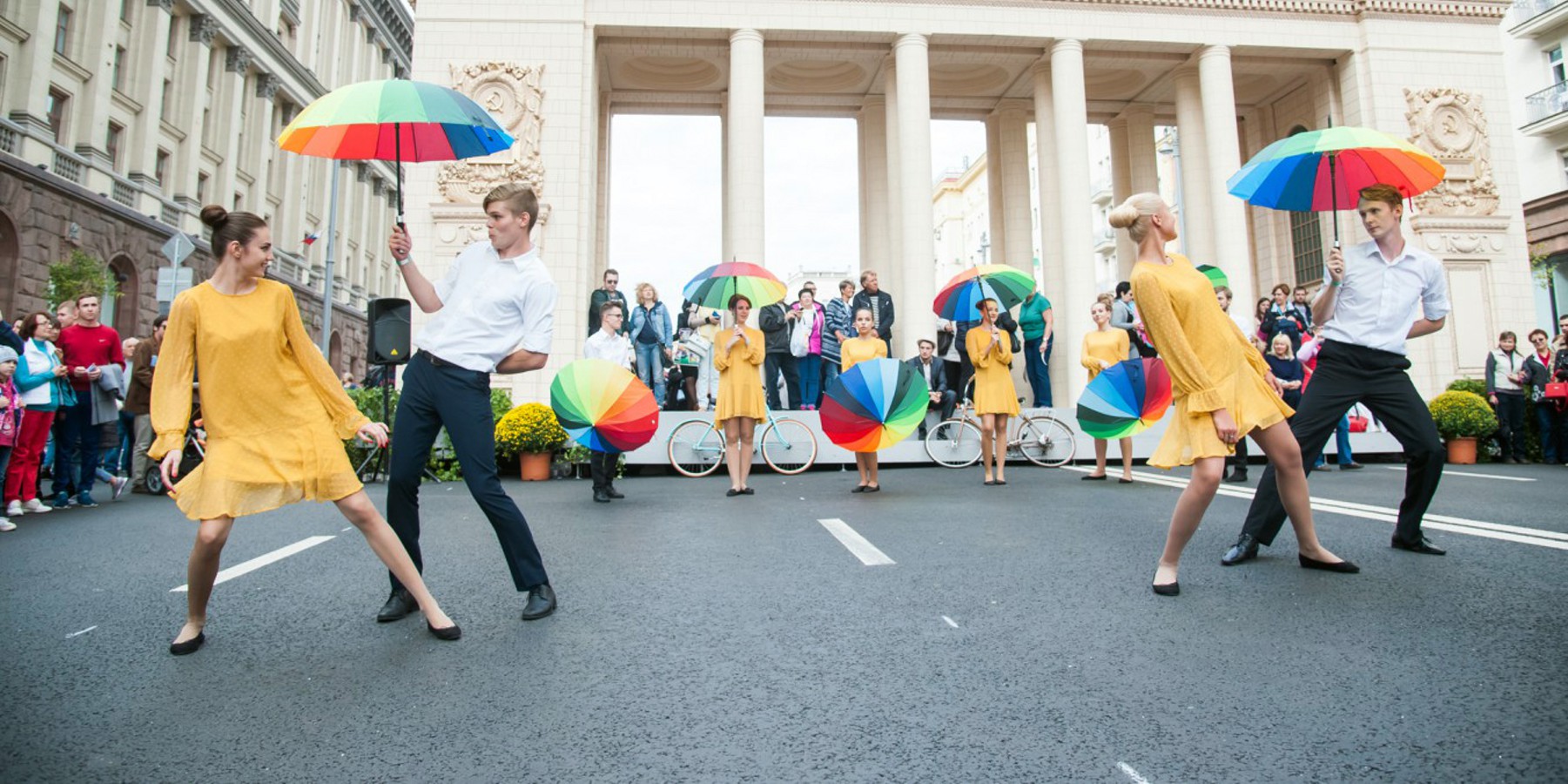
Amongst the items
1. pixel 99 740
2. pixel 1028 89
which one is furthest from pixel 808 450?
pixel 1028 89

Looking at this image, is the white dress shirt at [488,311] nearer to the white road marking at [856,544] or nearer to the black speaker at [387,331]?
the white road marking at [856,544]

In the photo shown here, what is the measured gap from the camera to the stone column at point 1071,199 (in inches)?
830

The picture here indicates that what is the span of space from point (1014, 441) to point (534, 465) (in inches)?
283

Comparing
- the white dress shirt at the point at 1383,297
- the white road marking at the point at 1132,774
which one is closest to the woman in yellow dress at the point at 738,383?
the white dress shirt at the point at 1383,297

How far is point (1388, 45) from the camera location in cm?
2222

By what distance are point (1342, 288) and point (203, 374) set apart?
5.93 m

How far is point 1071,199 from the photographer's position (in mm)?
21500

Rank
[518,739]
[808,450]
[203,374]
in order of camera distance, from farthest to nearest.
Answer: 1. [808,450]
2. [203,374]
3. [518,739]

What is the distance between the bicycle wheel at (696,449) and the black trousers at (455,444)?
8.35 metres

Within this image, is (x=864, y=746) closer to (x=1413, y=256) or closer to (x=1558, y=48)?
(x=1413, y=256)

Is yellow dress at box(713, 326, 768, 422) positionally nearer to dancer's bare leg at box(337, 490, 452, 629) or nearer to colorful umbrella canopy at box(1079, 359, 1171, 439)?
colorful umbrella canopy at box(1079, 359, 1171, 439)

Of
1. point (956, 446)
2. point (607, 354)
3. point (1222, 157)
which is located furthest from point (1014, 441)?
point (1222, 157)

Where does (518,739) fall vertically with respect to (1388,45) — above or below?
below

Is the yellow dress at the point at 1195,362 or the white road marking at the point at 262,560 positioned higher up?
the yellow dress at the point at 1195,362
